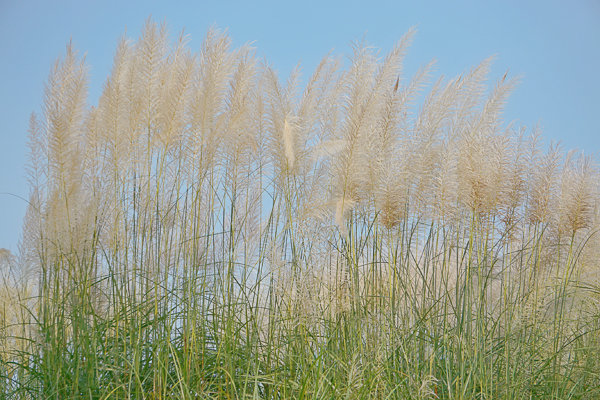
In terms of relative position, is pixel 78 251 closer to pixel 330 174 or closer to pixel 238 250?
pixel 238 250

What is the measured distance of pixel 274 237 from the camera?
2.68 m

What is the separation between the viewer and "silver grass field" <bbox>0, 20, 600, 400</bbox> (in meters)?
2.44

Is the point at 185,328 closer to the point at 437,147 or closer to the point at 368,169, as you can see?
the point at 368,169

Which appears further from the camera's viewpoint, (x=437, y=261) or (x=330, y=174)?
(x=437, y=261)

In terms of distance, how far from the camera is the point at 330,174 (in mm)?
2631

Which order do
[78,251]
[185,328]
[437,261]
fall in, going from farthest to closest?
Result: [437,261]
[78,251]
[185,328]

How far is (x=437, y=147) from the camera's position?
9.09ft

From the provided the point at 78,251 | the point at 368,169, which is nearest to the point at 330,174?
the point at 368,169

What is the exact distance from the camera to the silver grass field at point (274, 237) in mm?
2436

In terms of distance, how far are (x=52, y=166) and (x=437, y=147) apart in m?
2.17

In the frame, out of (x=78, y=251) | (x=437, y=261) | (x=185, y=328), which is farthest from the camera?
(x=437, y=261)

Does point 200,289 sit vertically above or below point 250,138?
A: below

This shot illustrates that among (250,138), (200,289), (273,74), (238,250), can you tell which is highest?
(273,74)

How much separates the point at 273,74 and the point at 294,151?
1.52 ft
